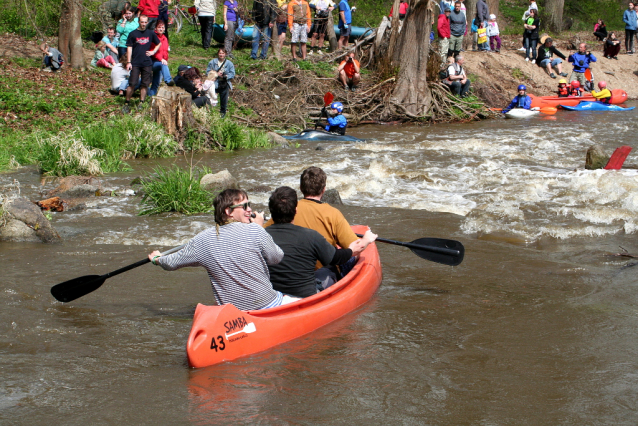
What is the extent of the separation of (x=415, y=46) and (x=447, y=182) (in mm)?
7711

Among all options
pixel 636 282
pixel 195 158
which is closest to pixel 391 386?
pixel 636 282

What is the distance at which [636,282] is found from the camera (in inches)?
219

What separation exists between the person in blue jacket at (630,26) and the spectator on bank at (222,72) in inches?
616

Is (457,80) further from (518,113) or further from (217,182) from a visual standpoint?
(217,182)

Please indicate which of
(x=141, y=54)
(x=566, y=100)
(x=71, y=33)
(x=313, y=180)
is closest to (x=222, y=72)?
(x=141, y=54)

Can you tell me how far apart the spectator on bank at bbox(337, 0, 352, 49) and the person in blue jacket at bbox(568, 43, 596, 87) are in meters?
7.34

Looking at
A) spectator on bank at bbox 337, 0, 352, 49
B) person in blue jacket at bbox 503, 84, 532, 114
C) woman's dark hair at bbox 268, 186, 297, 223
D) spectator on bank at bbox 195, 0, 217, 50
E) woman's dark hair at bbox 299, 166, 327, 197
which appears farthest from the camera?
spectator on bank at bbox 337, 0, 352, 49

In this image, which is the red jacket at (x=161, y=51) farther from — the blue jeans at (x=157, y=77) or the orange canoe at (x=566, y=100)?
the orange canoe at (x=566, y=100)

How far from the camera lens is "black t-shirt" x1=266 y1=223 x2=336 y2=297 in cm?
446

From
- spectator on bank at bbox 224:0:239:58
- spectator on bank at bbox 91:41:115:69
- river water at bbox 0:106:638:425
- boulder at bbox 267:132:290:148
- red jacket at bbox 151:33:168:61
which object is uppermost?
spectator on bank at bbox 224:0:239:58

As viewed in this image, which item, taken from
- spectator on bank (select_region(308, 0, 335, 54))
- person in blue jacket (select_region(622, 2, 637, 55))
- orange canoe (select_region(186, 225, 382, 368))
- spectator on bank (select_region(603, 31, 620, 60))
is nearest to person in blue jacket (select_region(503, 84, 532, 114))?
spectator on bank (select_region(308, 0, 335, 54))

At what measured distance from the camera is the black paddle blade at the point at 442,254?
5586 millimetres

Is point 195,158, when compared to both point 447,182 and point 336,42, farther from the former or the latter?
point 336,42

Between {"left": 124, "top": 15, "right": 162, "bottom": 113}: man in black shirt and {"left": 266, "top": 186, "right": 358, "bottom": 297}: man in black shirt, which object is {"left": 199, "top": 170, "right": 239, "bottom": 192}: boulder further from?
{"left": 124, "top": 15, "right": 162, "bottom": 113}: man in black shirt
